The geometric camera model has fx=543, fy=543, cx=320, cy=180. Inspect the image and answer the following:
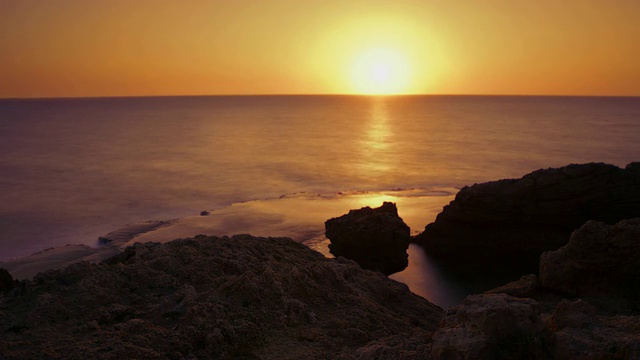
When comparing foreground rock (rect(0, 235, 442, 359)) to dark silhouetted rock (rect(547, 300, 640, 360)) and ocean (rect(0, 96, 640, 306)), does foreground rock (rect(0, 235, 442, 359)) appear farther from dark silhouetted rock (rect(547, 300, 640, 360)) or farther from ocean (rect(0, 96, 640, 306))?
ocean (rect(0, 96, 640, 306))

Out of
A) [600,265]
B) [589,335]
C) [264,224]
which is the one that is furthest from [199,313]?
[264,224]

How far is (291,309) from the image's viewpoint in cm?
645

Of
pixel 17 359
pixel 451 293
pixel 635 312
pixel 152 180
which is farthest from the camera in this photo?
pixel 152 180

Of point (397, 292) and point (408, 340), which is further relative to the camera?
point (397, 292)

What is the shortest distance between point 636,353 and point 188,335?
3950 mm

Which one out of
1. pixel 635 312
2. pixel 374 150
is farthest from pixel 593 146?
pixel 635 312

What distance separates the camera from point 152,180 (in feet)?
131

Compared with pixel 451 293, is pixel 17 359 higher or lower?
higher

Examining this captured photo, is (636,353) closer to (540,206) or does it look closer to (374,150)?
(540,206)

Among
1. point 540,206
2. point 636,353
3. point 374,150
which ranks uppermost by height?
point 636,353

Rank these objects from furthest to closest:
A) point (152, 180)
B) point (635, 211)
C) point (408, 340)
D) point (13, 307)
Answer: point (152, 180), point (635, 211), point (13, 307), point (408, 340)

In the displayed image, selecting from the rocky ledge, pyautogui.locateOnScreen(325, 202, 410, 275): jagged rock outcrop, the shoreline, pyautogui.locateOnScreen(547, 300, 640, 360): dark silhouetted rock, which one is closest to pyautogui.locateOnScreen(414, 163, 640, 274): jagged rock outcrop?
the shoreline

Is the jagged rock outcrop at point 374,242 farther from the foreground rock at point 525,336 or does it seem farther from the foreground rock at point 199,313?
the foreground rock at point 525,336

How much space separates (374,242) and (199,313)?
35.5ft
